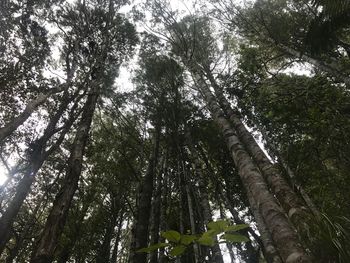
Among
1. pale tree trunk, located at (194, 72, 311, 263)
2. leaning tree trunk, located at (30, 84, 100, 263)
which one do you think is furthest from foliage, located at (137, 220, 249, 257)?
leaning tree trunk, located at (30, 84, 100, 263)

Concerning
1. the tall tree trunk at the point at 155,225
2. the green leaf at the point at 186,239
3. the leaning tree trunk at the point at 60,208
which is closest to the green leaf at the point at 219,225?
the green leaf at the point at 186,239

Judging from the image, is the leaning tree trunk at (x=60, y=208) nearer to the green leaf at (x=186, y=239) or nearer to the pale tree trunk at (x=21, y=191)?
the pale tree trunk at (x=21, y=191)

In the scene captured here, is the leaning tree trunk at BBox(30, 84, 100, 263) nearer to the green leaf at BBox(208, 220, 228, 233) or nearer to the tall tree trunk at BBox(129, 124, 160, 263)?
the tall tree trunk at BBox(129, 124, 160, 263)

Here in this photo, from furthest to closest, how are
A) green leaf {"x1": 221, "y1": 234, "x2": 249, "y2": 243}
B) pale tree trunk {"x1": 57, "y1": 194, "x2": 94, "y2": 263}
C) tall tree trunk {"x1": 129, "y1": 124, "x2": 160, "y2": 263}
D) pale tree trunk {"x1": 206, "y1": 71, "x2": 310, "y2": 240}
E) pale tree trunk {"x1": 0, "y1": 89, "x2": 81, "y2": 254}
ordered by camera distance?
pale tree trunk {"x1": 57, "y1": 194, "x2": 94, "y2": 263} < pale tree trunk {"x1": 0, "y1": 89, "x2": 81, "y2": 254} < tall tree trunk {"x1": 129, "y1": 124, "x2": 160, "y2": 263} < pale tree trunk {"x1": 206, "y1": 71, "x2": 310, "y2": 240} < green leaf {"x1": 221, "y1": 234, "x2": 249, "y2": 243}

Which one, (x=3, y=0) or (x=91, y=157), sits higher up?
(x=3, y=0)

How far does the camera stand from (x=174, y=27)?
10977 millimetres

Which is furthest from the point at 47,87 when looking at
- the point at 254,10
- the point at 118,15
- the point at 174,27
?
the point at 254,10

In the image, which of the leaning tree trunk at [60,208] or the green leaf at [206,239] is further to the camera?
the leaning tree trunk at [60,208]

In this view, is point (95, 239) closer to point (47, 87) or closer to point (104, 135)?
point (104, 135)

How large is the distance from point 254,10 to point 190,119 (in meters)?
6.45

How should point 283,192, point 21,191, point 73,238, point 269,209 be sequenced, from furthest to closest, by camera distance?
point 73,238
point 21,191
point 283,192
point 269,209

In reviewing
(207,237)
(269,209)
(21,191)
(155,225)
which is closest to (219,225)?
(207,237)

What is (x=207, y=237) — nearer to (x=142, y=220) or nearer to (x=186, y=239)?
(x=186, y=239)

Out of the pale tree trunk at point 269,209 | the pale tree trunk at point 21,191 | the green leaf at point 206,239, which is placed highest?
the pale tree trunk at point 21,191
